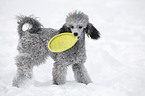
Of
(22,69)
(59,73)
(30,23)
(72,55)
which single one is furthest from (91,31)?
(22,69)

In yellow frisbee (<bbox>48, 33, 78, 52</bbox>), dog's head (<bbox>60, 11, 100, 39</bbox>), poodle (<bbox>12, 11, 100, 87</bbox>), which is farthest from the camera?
poodle (<bbox>12, 11, 100, 87</bbox>)

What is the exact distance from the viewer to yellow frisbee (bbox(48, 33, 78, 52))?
3.54 meters

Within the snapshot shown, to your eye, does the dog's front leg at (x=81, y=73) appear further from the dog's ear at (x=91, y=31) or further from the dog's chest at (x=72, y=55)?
the dog's ear at (x=91, y=31)

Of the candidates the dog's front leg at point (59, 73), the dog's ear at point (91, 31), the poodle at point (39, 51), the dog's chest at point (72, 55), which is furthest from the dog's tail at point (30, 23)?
the dog's ear at point (91, 31)

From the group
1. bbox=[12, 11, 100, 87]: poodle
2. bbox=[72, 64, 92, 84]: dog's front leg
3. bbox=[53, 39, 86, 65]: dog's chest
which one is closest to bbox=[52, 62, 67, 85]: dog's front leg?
bbox=[12, 11, 100, 87]: poodle

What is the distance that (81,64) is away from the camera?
3.91m

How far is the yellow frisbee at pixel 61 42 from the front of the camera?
354 cm

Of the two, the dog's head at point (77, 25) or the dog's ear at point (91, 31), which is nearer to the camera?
the dog's head at point (77, 25)

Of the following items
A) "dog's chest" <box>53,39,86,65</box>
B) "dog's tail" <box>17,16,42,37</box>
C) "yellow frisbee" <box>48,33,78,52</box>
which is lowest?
"dog's chest" <box>53,39,86,65</box>

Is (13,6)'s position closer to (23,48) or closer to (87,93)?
(23,48)

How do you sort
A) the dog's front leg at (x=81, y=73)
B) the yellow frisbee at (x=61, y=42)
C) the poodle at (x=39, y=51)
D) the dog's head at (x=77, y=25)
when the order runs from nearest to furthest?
the dog's head at (x=77, y=25) → the yellow frisbee at (x=61, y=42) → the poodle at (x=39, y=51) → the dog's front leg at (x=81, y=73)

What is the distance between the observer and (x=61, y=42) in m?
3.67

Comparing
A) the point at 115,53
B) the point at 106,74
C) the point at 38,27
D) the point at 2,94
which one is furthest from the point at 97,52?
the point at 2,94

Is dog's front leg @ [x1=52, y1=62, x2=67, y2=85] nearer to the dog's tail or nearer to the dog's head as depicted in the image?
the dog's head
